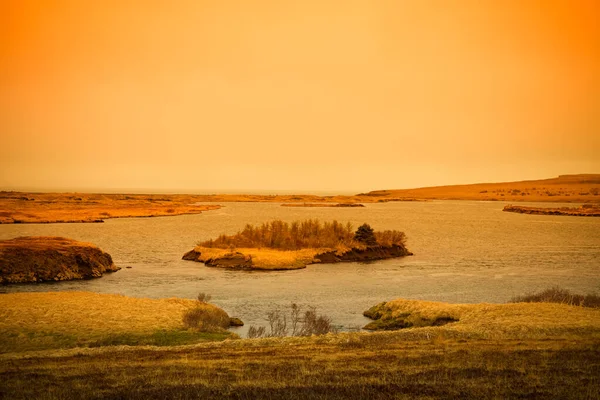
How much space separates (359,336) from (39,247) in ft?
98.8

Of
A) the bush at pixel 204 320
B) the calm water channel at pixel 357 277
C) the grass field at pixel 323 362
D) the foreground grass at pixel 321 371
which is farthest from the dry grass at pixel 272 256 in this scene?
the foreground grass at pixel 321 371

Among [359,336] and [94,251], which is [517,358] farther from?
[94,251]

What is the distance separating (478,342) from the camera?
1638cm

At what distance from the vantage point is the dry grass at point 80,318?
62.3 feet

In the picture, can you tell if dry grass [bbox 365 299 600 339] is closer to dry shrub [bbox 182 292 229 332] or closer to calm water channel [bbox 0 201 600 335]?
calm water channel [bbox 0 201 600 335]

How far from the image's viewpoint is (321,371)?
12.7 m

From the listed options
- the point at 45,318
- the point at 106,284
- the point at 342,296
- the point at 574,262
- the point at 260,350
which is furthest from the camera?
the point at 574,262

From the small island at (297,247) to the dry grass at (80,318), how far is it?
18.8 m

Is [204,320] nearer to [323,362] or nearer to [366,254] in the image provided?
[323,362]

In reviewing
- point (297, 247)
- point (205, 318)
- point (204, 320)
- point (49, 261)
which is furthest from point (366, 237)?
point (204, 320)

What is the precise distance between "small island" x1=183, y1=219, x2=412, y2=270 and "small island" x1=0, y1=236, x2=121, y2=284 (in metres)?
9.52

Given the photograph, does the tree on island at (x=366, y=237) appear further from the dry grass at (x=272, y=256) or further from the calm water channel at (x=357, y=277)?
the dry grass at (x=272, y=256)

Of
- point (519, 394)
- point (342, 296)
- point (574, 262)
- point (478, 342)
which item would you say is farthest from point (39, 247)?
point (574, 262)

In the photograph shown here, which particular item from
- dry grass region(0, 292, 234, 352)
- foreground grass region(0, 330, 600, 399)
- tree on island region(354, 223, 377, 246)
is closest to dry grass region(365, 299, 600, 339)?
foreground grass region(0, 330, 600, 399)
